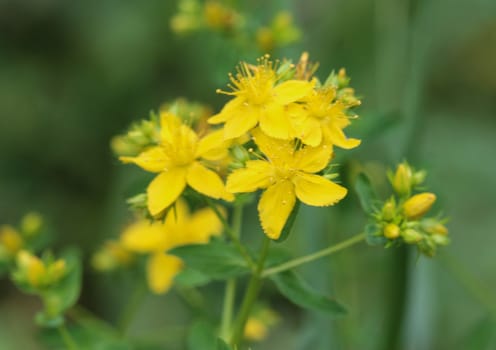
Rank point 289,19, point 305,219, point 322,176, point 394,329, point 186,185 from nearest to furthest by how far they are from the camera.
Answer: point 322,176 < point 186,185 < point 394,329 < point 305,219 < point 289,19

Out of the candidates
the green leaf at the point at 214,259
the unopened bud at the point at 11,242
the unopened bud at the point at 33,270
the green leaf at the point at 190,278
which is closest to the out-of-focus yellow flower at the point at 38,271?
the unopened bud at the point at 33,270

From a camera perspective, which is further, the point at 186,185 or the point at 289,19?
the point at 289,19

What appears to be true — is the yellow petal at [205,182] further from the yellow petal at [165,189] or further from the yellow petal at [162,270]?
the yellow petal at [162,270]

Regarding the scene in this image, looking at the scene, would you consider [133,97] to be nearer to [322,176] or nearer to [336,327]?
[336,327]

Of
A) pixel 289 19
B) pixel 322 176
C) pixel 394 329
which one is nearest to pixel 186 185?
pixel 322 176

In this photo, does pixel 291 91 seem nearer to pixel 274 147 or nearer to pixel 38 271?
pixel 274 147

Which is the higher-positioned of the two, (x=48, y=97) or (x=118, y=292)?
(x=48, y=97)

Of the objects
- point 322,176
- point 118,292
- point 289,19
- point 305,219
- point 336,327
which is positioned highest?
point 289,19
